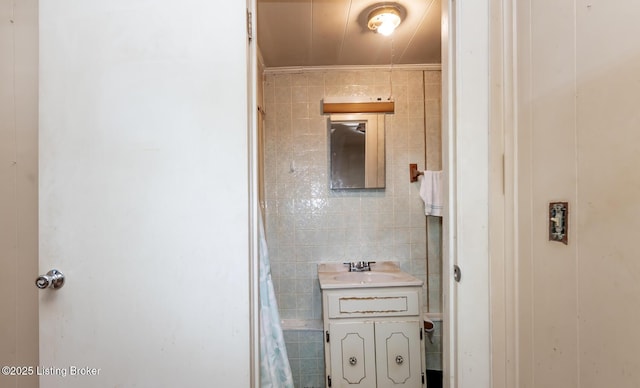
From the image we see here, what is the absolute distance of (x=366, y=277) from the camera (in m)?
1.86

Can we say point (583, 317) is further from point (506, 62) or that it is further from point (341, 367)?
point (341, 367)

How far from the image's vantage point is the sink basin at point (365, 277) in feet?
5.29

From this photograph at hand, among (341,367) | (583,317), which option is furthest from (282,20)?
(341,367)

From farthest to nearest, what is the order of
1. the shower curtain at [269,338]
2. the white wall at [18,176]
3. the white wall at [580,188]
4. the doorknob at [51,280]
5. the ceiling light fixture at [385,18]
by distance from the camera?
1. the ceiling light fixture at [385,18]
2. the shower curtain at [269,338]
3. the white wall at [18,176]
4. the doorknob at [51,280]
5. the white wall at [580,188]

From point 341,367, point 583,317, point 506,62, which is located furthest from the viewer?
point 341,367

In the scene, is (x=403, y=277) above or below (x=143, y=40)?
below

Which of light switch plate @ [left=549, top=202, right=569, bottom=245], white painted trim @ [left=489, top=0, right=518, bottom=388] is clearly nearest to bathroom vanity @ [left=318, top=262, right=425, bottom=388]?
white painted trim @ [left=489, top=0, right=518, bottom=388]

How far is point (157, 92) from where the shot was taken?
31.7 inches

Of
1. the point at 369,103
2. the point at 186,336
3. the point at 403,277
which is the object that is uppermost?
the point at 369,103

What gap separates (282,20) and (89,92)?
3.46 ft

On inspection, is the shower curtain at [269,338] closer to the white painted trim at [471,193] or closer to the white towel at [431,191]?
the white painted trim at [471,193]

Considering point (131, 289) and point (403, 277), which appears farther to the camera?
point (403, 277)

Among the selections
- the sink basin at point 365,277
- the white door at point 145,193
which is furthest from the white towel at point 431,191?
the white door at point 145,193

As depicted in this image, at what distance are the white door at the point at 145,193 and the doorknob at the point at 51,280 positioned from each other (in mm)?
15
